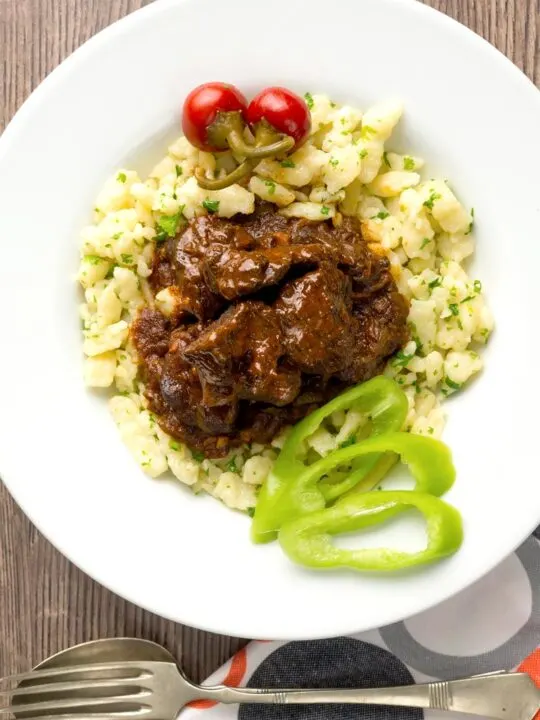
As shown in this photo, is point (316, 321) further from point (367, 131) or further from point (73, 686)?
point (73, 686)

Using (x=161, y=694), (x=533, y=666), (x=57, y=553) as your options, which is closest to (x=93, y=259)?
(x=57, y=553)

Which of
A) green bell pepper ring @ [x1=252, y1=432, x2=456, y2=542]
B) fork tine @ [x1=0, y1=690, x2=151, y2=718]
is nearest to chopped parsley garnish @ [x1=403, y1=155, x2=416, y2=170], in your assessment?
green bell pepper ring @ [x1=252, y1=432, x2=456, y2=542]

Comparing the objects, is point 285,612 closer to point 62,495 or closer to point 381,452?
point 381,452

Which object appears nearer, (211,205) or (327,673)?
(211,205)

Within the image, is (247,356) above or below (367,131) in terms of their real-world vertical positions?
below

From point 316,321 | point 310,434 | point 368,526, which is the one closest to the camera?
point 316,321

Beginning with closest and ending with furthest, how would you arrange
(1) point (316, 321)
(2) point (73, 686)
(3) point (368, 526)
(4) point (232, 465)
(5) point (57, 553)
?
(1) point (316, 321) → (3) point (368, 526) → (4) point (232, 465) → (2) point (73, 686) → (5) point (57, 553)
